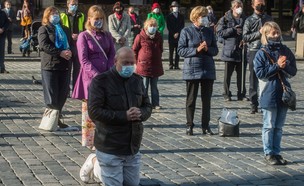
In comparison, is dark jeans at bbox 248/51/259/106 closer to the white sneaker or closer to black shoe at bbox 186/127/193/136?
black shoe at bbox 186/127/193/136

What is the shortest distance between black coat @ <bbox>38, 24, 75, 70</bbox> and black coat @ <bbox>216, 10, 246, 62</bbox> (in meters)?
4.30

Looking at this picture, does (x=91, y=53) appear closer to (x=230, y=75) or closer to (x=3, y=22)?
(x=230, y=75)

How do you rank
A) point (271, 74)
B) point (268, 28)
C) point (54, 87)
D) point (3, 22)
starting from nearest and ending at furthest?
point (271, 74)
point (268, 28)
point (54, 87)
point (3, 22)

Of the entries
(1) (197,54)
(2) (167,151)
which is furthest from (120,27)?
(2) (167,151)

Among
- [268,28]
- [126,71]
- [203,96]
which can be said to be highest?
[268,28]

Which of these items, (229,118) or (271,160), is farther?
(229,118)

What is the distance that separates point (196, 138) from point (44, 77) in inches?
92.4

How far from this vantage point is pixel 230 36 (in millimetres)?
15047

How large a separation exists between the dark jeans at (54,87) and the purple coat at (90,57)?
128 cm

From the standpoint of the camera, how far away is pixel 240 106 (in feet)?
48.1

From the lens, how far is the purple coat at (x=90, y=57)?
1013cm

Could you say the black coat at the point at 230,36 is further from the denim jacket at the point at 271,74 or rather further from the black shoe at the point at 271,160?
the black shoe at the point at 271,160

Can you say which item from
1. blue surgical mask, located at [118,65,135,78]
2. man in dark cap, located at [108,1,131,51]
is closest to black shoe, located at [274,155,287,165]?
blue surgical mask, located at [118,65,135,78]

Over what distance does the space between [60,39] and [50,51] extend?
24cm
